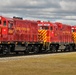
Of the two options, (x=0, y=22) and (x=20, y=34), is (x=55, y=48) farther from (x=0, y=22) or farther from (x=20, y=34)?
(x=0, y=22)

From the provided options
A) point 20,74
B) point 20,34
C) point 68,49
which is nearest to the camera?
point 20,74

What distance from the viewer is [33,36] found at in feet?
128

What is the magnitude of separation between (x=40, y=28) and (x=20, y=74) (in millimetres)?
27198

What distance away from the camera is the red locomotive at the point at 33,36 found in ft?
108

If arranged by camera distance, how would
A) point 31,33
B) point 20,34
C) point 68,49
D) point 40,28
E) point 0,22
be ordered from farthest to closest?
point 68,49 → point 40,28 → point 31,33 → point 20,34 → point 0,22

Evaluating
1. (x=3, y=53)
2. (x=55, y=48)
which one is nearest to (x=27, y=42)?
(x=3, y=53)

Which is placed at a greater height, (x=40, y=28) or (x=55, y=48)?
(x=40, y=28)

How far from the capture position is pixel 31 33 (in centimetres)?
3856

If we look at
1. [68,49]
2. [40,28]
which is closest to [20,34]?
[40,28]

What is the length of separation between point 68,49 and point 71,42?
159cm

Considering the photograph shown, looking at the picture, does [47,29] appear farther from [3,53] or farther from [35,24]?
[3,53]

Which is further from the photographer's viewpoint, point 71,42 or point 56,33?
point 71,42

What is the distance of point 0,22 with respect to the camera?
105ft

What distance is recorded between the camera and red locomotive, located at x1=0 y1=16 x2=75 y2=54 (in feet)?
108
